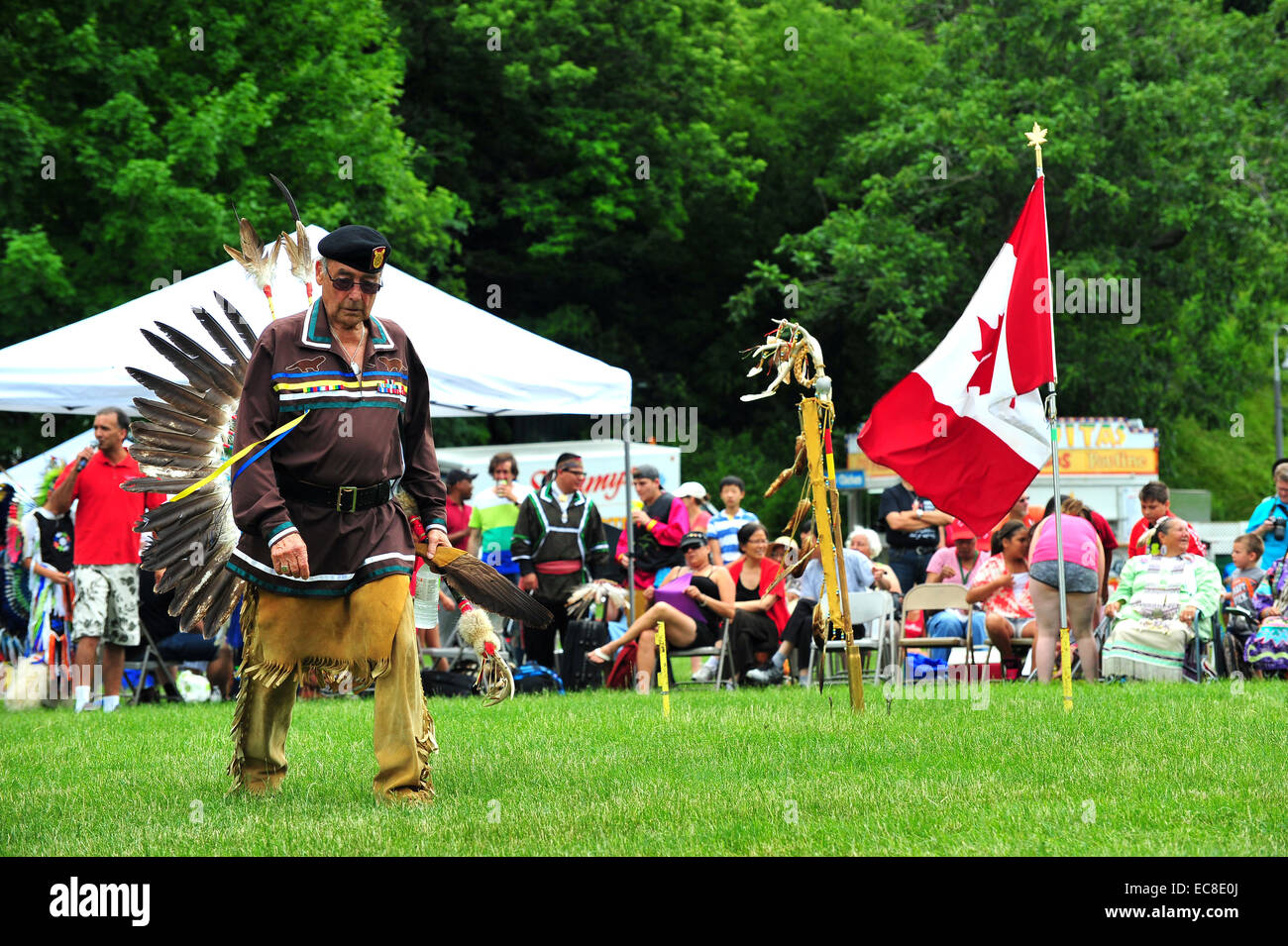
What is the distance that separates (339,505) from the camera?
22.7 feet

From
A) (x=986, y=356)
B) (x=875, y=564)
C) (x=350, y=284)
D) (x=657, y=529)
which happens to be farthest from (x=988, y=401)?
(x=875, y=564)

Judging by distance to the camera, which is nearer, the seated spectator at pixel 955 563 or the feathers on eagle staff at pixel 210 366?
the feathers on eagle staff at pixel 210 366

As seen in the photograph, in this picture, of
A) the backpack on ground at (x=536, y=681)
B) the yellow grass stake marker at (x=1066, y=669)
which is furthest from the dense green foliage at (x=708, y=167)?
the yellow grass stake marker at (x=1066, y=669)

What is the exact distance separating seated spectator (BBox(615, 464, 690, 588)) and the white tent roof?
1347 mm

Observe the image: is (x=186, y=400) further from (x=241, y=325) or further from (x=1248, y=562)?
(x=1248, y=562)

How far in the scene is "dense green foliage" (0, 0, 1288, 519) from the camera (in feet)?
77.0

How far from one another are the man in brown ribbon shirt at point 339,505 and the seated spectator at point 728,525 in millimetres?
9360

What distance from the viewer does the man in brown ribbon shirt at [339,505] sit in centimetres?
689

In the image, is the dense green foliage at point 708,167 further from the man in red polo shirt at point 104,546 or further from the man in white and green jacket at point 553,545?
the man in red polo shirt at point 104,546

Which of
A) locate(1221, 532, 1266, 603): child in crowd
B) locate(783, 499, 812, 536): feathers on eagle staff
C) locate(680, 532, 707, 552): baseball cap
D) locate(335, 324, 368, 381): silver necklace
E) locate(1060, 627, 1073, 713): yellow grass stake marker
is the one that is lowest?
locate(1060, 627, 1073, 713): yellow grass stake marker

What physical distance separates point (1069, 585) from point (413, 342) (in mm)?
5605

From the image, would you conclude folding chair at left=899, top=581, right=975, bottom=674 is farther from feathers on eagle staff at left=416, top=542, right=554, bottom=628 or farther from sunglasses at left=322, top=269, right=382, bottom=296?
sunglasses at left=322, top=269, right=382, bottom=296


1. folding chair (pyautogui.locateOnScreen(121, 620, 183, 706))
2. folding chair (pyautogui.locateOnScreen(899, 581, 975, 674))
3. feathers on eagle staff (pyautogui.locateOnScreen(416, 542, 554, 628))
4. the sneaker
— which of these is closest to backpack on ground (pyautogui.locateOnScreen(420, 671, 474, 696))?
folding chair (pyautogui.locateOnScreen(121, 620, 183, 706))

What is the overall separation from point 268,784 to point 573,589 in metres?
7.44
